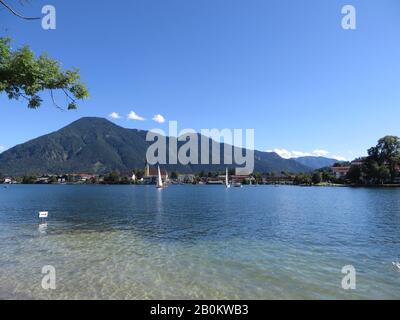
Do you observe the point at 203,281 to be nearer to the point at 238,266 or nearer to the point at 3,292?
the point at 238,266

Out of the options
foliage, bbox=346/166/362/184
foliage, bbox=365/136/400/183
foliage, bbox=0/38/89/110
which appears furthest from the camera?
foliage, bbox=346/166/362/184

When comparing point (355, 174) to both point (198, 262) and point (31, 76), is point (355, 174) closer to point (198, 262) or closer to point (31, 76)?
point (198, 262)

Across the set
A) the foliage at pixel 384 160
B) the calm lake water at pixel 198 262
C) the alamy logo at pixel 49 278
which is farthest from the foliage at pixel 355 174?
the alamy logo at pixel 49 278

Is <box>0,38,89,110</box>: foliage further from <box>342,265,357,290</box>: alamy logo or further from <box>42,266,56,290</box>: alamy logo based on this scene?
<box>342,265,357,290</box>: alamy logo

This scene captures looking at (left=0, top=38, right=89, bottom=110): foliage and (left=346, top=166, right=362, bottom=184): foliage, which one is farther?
(left=346, top=166, right=362, bottom=184): foliage

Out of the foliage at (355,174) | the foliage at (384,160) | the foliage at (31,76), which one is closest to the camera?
the foliage at (31,76)

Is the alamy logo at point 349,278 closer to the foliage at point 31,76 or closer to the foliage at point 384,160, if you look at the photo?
the foliage at point 31,76

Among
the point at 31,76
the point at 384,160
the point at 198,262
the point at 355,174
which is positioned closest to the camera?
the point at 31,76

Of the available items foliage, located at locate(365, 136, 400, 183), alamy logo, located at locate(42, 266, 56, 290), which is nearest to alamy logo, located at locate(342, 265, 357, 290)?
alamy logo, located at locate(42, 266, 56, 290)

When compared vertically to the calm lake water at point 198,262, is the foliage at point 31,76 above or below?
above

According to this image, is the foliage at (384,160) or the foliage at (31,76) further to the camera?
the foliage at (384,160)

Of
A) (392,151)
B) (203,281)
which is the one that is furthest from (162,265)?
(392,151)

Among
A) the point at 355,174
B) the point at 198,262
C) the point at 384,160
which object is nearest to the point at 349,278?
the point at 198,262
